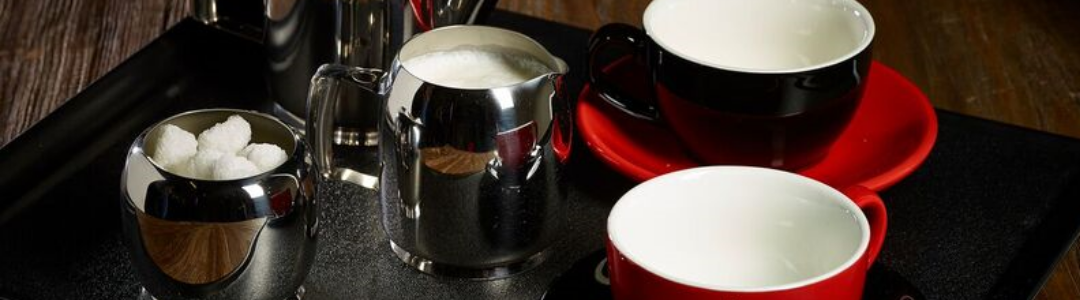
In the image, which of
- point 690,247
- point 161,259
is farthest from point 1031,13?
point 161,259

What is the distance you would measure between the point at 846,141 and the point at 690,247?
17 cm

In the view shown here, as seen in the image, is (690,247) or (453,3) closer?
(690,247)

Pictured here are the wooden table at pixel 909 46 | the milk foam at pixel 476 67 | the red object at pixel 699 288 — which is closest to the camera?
the red object at pixel 699 288

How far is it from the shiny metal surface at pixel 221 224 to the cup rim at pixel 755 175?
0.41 feet

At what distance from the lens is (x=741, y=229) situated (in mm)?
599

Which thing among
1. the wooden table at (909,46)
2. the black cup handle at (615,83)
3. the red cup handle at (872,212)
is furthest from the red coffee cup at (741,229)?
the wooden table at (909,46)

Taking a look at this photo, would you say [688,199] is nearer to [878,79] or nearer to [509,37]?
[509,37]

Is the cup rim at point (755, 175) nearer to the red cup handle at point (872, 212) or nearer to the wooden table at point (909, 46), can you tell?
the red cup handle at point (872, 212)

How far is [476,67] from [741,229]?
0.13 meters

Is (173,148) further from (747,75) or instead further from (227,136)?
(747,75)

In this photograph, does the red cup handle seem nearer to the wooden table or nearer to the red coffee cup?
the red coffee cup

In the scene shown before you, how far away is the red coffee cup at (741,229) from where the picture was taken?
0.55 meters

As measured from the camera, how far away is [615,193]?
2.31 feet

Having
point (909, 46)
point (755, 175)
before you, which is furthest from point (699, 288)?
point (909, 46)
